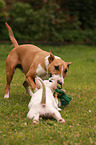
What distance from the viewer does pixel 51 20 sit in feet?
54.0

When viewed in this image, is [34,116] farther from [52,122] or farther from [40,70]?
[40,70]

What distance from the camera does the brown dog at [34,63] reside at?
196 inches

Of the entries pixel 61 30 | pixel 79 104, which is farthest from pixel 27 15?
pixel 79 104

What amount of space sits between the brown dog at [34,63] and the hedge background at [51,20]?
853 centimetres

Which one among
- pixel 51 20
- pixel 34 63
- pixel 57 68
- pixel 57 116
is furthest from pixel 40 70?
pixel 51 20

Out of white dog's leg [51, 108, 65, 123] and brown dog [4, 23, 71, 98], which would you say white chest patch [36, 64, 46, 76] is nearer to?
brown dog [4, 23, 71, 98]

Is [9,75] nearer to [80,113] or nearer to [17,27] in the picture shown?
[80,113]

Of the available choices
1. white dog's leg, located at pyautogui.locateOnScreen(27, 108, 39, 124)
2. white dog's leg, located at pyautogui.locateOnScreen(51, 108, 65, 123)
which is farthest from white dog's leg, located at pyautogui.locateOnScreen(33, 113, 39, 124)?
white dog's leg, located at pyautogui.locateOnScreen(51, 108, 65, 123)

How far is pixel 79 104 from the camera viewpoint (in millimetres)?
5637

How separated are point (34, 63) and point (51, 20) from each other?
11.3 meters

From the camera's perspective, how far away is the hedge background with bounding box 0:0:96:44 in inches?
609

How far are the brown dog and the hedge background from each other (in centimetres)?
853

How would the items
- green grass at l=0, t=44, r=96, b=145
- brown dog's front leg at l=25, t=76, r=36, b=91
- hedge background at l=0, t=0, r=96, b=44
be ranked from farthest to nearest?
1. hedge background at l=0, t=0, r=96, b=44
2. brown dog's front leg at l=25, t=76, r=36, b=91
3. green grass at l=0, t=44, r=96, b=145

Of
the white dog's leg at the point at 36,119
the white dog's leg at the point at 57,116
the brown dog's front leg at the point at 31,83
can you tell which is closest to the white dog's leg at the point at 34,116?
the white dog's leg at the point at 36,119
